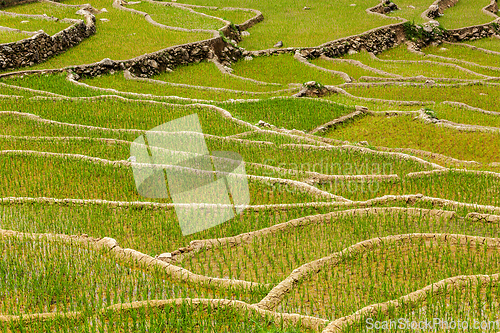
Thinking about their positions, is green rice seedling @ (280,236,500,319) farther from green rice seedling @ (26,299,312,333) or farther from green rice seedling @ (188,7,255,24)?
green rice seedling @ (188,7,255,24)

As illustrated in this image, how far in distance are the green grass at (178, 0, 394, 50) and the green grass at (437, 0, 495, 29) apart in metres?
4.68

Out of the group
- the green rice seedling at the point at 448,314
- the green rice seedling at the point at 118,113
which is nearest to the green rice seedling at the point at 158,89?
the green rice seedling at the point at 118,113

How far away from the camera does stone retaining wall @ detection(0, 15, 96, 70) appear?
2348cm

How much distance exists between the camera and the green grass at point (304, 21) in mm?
31969

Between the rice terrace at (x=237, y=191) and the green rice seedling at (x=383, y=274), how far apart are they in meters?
0.03

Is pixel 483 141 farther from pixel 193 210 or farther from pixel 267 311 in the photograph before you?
pixel 267 311

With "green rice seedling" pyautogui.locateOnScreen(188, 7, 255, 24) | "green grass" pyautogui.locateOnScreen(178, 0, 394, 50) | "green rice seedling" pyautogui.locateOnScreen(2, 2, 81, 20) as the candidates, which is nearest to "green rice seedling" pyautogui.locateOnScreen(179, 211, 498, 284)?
"green grass" pyautogui.locateOnScreen(178, 0, 394, 50)

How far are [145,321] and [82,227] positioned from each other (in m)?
3.83

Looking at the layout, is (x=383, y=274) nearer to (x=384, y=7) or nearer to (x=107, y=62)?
(x=107, y=62)

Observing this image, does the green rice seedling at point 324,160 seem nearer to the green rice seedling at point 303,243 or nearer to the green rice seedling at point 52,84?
the green rice seedling at point 303,243

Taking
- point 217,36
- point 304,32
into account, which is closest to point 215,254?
point 217,36

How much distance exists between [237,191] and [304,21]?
2669cm

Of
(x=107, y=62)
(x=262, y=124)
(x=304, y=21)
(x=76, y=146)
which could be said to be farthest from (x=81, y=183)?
(x=304, y=21)

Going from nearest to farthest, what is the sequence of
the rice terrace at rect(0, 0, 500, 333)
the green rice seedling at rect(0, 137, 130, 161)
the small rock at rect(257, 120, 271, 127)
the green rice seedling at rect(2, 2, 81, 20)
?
the rice terrace at rect(0, 0, 500, 333) < the green rice seedling at rect(0, 137, 130, 161) < the small rock at rect(257, 120, 271, 127) < the green rice seedling at rect(2, 2, 81, 20)
